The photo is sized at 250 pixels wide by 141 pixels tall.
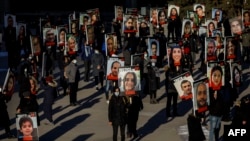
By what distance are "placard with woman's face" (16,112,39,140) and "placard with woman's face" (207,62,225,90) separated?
5119 mm

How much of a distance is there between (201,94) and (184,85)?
819 millimetres

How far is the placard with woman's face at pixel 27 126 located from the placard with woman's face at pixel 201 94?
4.01 m

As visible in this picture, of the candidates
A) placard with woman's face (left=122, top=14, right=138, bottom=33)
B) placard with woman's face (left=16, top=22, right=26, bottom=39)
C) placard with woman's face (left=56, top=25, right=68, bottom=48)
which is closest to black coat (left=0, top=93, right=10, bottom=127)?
placard with woman's face (left=56, top=25, right=68, bottom=48)

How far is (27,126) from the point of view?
53.0ft

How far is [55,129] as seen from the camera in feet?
63.4

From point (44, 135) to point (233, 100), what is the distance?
5983 mm

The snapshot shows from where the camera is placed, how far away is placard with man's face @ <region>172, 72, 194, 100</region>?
18.0m

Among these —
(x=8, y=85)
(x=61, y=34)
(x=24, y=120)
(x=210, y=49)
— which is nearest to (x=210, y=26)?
(x=210, y=49)

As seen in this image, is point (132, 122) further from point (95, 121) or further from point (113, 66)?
point (113, 66)

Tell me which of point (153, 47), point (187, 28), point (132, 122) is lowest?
point (132, 122)

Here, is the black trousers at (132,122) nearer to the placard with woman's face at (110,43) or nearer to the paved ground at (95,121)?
the paved ground at (95,121)

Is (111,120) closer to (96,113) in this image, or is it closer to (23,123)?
(23,123)

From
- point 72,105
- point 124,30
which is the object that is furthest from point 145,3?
point 72,105

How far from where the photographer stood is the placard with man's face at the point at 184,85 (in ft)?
59.1
